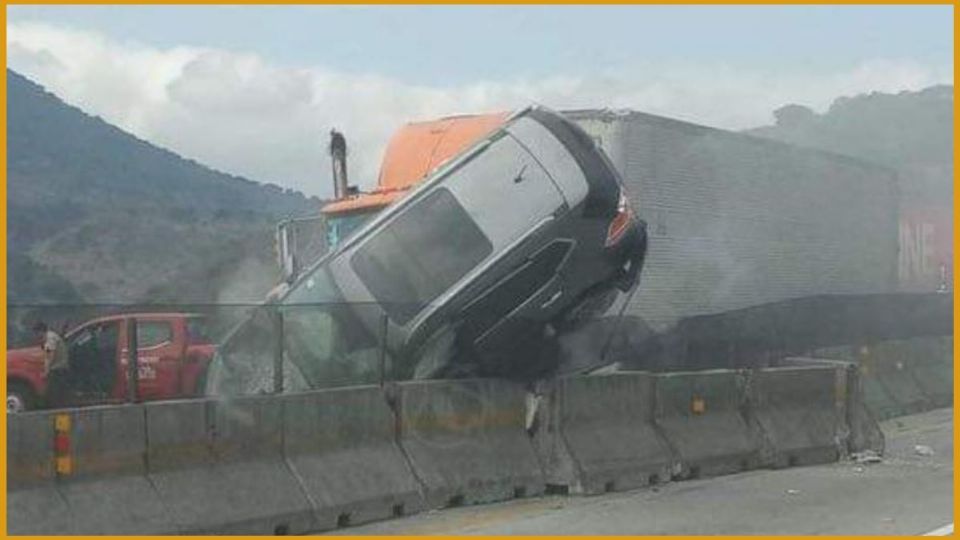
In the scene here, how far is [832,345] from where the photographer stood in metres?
25.0

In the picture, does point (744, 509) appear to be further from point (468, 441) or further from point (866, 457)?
point (866, 457)

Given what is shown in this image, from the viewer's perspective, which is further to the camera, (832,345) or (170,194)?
(170,194)

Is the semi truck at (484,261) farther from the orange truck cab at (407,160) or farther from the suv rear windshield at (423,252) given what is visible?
the orange truck cab at (407,160)

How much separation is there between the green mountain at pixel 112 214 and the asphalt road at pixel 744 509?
945cm

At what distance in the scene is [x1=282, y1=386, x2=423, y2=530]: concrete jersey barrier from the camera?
10977mm

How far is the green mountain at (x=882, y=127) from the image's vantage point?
68688 millimetres

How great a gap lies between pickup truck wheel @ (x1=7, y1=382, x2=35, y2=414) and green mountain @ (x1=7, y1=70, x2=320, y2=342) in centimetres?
458

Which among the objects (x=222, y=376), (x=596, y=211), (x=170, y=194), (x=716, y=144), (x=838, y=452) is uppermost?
(x=170, y=194)

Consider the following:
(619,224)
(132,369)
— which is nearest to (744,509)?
(619,224)

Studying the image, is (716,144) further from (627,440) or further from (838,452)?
(627,440)

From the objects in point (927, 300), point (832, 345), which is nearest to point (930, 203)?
point (927, 300)

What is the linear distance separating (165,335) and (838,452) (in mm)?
8125

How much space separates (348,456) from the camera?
11.4m

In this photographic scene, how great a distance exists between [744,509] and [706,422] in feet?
9.34
